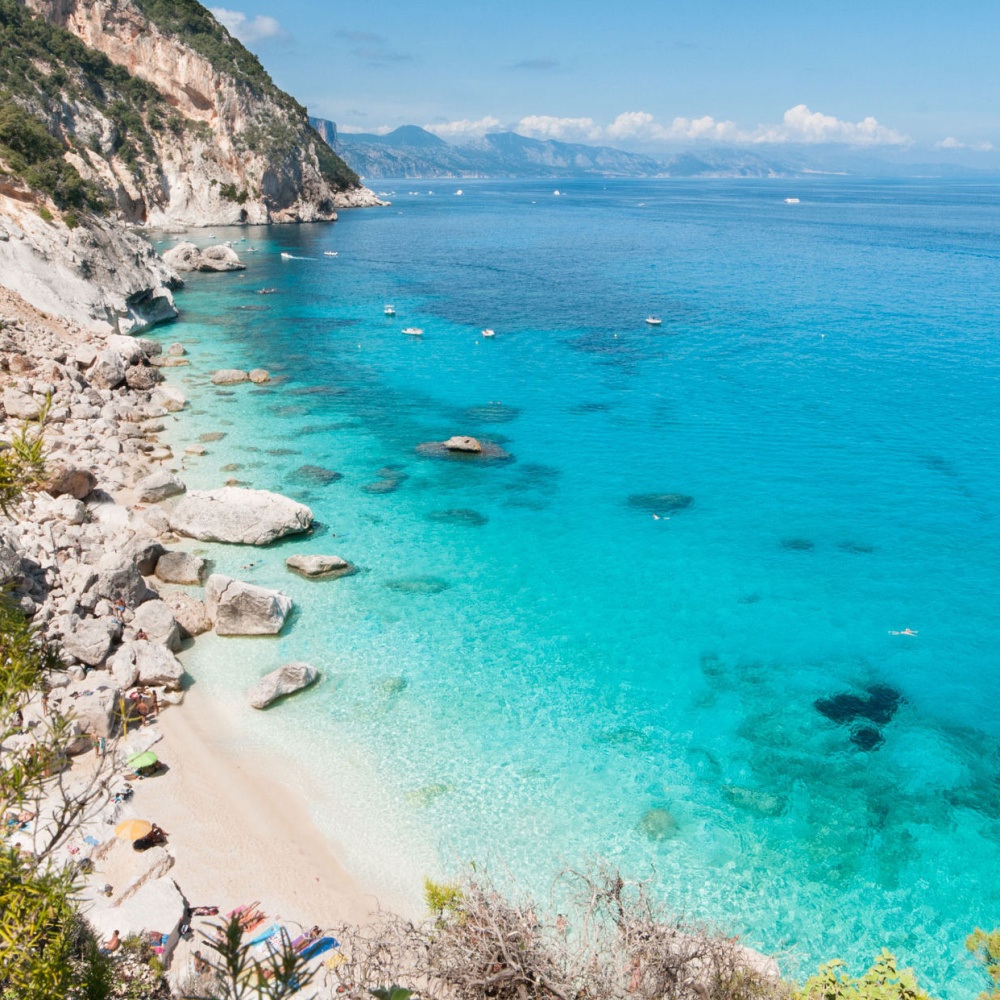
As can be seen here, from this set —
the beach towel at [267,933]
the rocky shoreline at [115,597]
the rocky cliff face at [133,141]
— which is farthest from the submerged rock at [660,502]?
the rocky cliff face at [133,141]

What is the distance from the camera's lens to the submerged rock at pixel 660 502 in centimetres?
3447

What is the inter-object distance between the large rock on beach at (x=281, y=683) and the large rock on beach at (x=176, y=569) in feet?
21.1

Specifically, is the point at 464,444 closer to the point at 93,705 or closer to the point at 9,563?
the point at 9,563

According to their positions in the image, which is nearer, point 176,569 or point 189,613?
point 189,613

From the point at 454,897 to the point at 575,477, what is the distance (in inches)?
1025

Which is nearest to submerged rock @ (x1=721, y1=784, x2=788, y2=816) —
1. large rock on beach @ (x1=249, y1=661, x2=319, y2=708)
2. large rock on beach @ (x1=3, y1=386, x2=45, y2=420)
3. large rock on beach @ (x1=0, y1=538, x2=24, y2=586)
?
large rock on beach @ (x1=249, y1=661, x2=319, y2=708)

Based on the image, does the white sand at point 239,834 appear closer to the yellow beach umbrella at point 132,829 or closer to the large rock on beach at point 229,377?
the yellow beach umbrella at point 132,829

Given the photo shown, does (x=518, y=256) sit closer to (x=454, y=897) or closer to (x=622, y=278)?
(x=622, y=278)

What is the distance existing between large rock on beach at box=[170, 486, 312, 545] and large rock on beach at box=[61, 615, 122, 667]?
786 centimetres

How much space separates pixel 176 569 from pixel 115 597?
3.38m

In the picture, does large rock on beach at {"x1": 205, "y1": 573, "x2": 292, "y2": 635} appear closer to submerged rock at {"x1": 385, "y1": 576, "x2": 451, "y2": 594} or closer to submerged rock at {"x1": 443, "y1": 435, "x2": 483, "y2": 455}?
submerged rock at {"x1": 385, "y1": 576, "x2": 451, "y2": 594}

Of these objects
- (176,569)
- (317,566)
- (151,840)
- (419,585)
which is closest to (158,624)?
(176,569)

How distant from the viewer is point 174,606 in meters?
24.3

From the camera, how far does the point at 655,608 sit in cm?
2694
